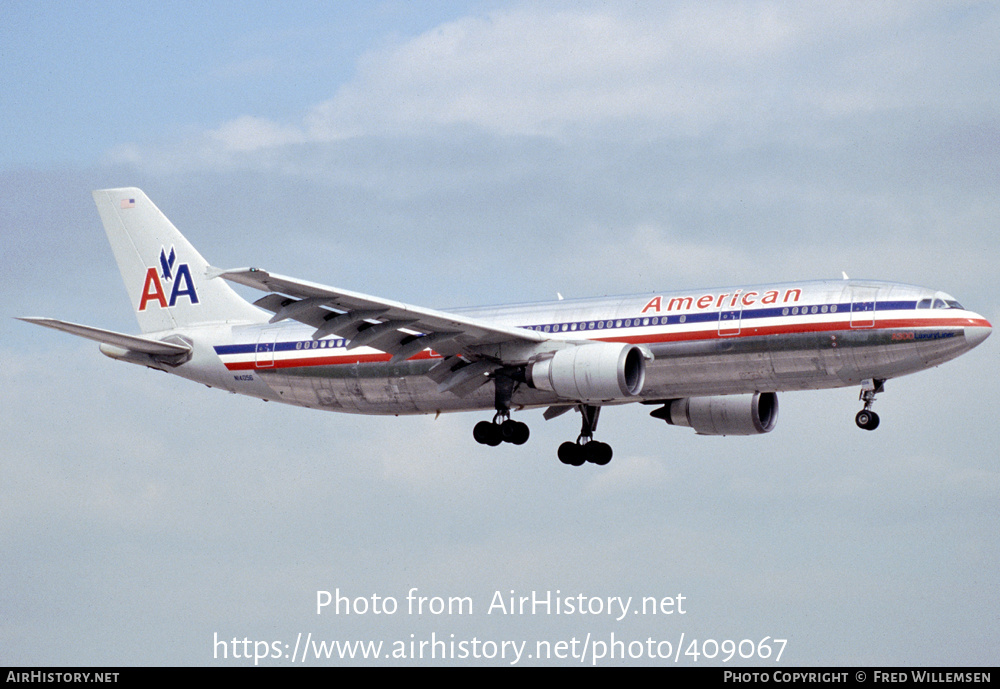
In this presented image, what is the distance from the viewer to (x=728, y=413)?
48031 millimetres

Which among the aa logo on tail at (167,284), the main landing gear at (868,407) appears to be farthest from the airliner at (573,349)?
the aa logo on tail at (167,284)

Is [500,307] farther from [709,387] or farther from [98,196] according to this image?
[98,196]

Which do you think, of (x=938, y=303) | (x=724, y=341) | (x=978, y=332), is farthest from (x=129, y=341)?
(x=978, y=332)

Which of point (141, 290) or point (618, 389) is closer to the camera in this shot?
point (618, 389)

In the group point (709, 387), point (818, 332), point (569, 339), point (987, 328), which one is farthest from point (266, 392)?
point (987, 328)

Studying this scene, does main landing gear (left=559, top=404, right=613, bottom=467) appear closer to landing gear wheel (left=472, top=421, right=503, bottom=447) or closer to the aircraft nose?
landing gear wheel (left=472, top=421, right=503, bottom=447)

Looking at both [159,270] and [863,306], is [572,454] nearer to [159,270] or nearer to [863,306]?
[863,306]

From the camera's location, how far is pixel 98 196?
55.0 m

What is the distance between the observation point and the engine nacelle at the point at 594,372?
1609 inches

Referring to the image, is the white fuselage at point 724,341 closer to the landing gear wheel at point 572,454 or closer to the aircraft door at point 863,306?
the aircraft door at point 863,306

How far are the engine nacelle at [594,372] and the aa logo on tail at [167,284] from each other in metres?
16.4

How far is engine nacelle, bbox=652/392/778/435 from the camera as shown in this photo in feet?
157

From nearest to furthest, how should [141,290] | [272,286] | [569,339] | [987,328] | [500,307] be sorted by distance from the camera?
[272,286], [987,328], [569,339], [500,307], [141,290]

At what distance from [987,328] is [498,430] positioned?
14858 millimetres
